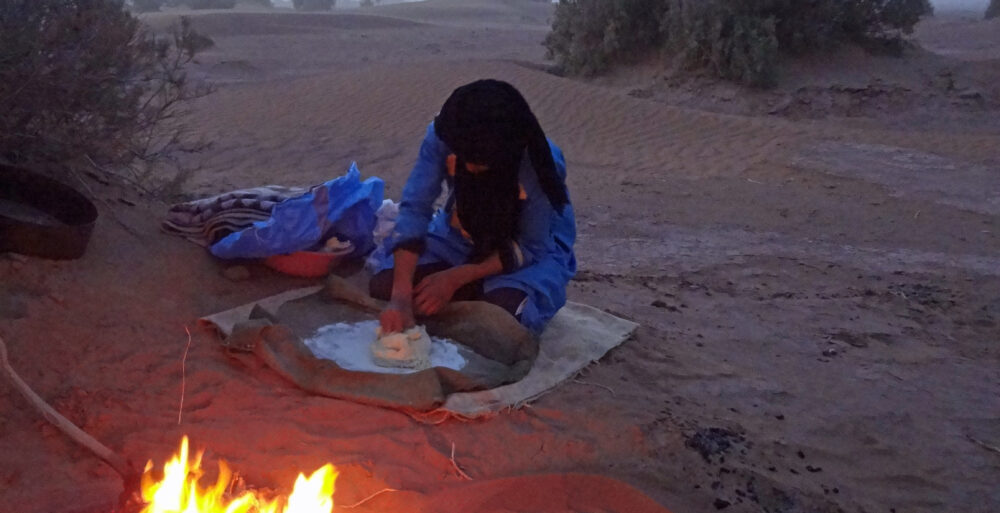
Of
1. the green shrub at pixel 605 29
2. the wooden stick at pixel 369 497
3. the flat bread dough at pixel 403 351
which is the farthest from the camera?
the green shrub at pixel 605 29

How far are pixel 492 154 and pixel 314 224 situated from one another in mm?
1351

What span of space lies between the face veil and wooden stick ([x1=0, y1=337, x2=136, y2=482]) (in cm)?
174

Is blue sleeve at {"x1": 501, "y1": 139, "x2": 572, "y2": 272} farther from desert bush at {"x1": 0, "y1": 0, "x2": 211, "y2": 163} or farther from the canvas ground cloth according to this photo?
desert bush at {"x1": 0, "y1": 0, "x2": 211, "y2": 163}

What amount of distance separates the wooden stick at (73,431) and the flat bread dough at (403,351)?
3.54ft

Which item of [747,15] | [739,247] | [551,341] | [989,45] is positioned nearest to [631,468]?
[551,341]

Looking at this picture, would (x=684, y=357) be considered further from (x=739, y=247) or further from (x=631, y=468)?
(x=739, y=247)

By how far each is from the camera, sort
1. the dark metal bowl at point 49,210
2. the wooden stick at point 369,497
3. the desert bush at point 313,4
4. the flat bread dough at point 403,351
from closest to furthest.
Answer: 1. the wooden stick at point 369,497
2. the flat bread dough at point 403,351
3. the dark metal bowl at point 49,210
4. the desert bush at point 313,4

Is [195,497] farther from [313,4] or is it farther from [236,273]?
[313,4]

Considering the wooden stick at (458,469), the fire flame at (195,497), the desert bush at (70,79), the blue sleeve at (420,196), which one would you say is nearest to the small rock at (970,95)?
the blue sleeve at (420,196)

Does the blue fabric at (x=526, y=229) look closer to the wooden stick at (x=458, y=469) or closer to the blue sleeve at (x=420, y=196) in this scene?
the blue sleeve at (x=420, y=196)

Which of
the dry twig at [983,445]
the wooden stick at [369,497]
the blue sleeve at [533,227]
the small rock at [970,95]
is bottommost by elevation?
the wooden stick at [369,497]

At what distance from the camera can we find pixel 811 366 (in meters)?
3.92

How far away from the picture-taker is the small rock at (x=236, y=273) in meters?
4.21

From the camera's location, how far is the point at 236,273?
4.22 m
